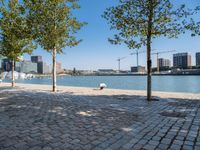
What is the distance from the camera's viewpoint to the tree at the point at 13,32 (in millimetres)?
18391

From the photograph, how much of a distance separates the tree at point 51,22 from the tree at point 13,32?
1.26 metres

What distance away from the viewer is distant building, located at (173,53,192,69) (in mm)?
186750

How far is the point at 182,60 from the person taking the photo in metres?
188

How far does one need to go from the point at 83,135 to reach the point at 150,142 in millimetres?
1821

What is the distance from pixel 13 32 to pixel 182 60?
629 feet

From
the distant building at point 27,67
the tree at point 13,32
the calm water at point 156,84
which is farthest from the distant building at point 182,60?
the tree at point 13,32

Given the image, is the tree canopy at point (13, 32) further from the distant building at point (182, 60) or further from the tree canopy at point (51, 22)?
the distant building at point (182, 60)

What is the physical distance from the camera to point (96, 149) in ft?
14.6

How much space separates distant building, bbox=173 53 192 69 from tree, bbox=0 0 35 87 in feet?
601

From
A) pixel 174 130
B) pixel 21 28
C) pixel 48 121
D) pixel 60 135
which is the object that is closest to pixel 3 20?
pixel 21 28

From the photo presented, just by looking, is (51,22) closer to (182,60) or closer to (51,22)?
(51,22)

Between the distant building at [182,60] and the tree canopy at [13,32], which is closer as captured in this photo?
the tree canopy at [13,32]

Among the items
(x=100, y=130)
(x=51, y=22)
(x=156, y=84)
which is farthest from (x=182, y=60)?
(x=100, y=130)

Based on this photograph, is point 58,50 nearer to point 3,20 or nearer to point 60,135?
point 3,20
